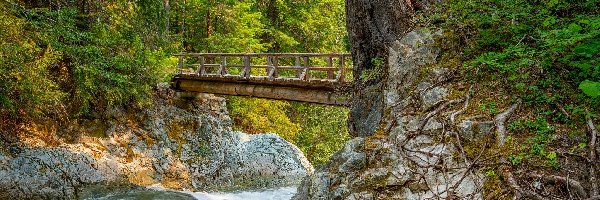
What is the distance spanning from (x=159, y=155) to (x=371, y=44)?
376 inches

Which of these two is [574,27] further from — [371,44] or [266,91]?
[266,91]

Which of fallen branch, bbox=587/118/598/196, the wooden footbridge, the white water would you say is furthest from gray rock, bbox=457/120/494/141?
the white water

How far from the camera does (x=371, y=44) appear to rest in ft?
23.3

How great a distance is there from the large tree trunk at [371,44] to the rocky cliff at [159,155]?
7.69m

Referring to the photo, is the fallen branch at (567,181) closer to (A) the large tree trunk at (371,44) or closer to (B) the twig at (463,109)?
(B) the twig at (463,109)

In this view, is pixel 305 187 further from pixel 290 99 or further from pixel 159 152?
pixel 159 152

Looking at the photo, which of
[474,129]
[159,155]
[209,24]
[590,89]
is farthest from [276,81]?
[590,89]

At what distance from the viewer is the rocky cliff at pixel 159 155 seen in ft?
35.5

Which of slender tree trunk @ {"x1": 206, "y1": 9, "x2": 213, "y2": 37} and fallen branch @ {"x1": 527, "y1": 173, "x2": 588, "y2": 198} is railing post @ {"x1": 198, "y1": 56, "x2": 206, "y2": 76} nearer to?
slender tree trunk @ {"x1": 206, "y1": 9, "x2": 213, "y2": 37}

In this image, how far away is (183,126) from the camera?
16516 millimetres

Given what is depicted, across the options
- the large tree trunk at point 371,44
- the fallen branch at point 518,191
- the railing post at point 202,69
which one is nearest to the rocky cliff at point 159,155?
the railing post at point 202,69

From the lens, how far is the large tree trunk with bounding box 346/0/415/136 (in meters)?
6.69

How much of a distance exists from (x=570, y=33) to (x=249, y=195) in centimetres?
1107

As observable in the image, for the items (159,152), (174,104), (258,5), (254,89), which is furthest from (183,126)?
(258,5)
